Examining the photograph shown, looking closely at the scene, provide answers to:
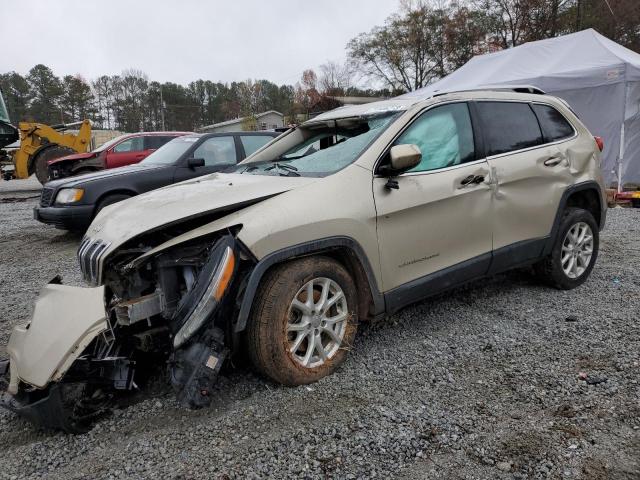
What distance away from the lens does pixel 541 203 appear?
395 cm

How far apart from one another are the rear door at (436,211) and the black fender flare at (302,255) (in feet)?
0.38

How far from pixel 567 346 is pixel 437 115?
188 centimetres

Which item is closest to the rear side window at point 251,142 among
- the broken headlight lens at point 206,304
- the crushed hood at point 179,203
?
the crushed hood at point 179,203

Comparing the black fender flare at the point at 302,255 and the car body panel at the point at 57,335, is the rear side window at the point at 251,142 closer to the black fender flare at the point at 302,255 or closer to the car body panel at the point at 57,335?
the black fender flare at the point at 302,255

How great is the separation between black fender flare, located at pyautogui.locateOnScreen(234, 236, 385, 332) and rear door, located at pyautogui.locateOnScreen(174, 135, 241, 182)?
4.87 metres

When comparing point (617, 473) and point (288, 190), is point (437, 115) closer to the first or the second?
point (288, 190)

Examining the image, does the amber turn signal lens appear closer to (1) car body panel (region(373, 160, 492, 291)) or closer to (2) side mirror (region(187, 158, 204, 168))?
(1) car body panel (region(373, 160, 492, 291))

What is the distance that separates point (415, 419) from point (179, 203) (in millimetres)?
1822

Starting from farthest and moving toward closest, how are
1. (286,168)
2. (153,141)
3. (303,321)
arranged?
(153,141) → (286,168) → (303,321)

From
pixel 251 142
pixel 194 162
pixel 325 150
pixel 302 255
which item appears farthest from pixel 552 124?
pixel 251 142

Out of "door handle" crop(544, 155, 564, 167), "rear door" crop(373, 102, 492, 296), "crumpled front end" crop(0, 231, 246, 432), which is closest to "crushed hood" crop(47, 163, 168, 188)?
"crumpled front end" crop(0, 231, 246, 432)

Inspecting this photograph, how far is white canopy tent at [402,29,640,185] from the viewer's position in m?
10.6

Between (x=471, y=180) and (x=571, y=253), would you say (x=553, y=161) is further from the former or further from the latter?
(x=471, y=180)

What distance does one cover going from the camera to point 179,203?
284cm
